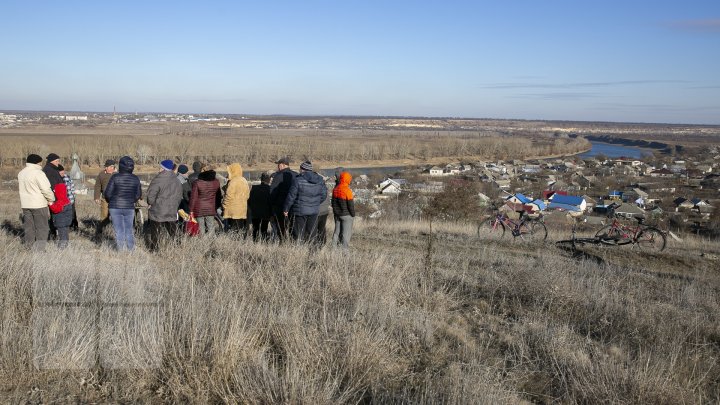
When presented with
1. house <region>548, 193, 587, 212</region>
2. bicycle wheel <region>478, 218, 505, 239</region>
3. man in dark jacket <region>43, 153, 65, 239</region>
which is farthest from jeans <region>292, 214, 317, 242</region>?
house <region>548, 193, 587, 212</region>

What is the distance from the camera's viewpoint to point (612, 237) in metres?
10.8

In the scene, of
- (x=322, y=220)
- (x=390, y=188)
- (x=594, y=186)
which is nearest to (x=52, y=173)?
(x=322, y=220)

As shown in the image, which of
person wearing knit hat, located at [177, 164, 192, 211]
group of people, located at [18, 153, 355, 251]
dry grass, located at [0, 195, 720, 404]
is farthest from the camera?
person wearing knit hat, located at [177, 164, 192, 211]

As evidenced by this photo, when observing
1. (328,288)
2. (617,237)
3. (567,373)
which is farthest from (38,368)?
(617,237)

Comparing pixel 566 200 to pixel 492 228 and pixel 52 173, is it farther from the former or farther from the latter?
pixel 52 173

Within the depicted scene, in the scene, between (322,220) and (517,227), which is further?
(517,227)

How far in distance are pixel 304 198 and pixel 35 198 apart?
11.0ft

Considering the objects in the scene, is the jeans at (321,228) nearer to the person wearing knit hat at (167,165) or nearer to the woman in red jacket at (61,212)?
the person wearing knit hat at (167,165)

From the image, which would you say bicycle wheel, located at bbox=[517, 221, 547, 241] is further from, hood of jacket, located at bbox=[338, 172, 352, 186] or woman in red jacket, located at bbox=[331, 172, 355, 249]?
hood of jacket, located at bbox=[338, 172, 352, 186]

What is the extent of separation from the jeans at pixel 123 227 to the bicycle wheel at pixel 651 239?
882cm

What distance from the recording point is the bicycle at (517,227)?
1159 cm

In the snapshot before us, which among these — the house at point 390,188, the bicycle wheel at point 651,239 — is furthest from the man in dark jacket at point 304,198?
the house at point 390,188

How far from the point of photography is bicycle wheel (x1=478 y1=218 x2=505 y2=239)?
11.7 metres

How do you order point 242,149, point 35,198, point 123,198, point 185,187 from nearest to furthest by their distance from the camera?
1. point 35,198
2. point 123,198
3. point 185,187
4. point 242,149
